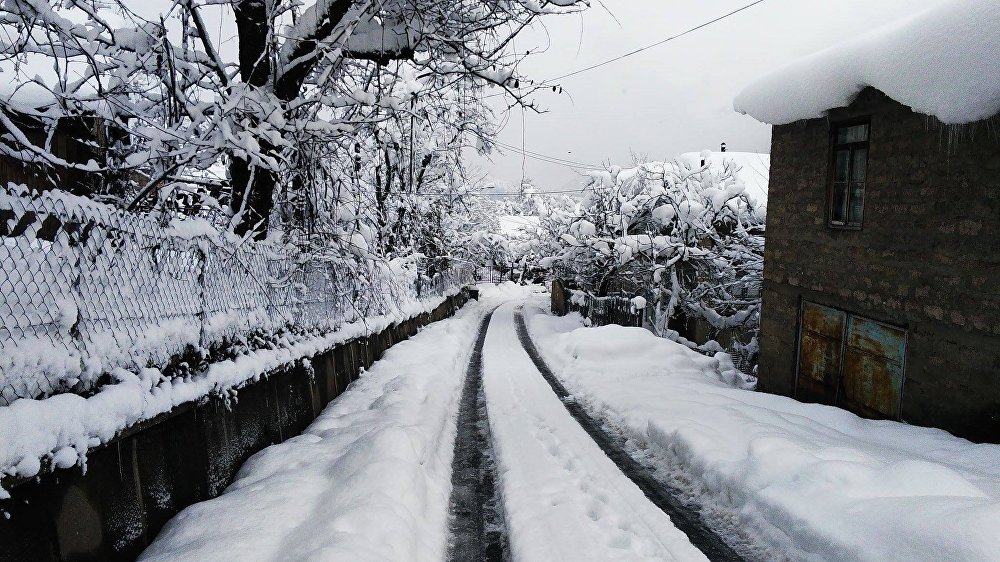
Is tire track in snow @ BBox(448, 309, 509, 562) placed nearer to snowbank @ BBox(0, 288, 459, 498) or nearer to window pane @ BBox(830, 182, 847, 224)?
snowbank @ BBox(0, 288, 459, 498)

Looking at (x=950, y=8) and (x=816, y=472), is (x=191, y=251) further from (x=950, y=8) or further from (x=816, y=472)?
(x=950, y=8)

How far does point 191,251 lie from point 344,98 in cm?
219

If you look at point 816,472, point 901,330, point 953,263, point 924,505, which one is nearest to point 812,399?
point 901,330

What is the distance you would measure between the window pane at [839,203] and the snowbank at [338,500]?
7.31m

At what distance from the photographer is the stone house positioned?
607 centimetres

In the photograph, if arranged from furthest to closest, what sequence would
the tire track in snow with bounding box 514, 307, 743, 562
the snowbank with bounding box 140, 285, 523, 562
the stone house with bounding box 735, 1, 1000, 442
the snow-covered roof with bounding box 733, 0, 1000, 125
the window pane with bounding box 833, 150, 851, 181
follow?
the window pane with bounding box 833, 150, 851, 181
the stone house with bounding box 735, 1, 1000, 442
the snow-covered roof with bounding box 733, 0, 1000, 125
the tire track in snow with bounding box 514, 307, 743, 562
the snowbank with bounding box 140, 285, 523, 562

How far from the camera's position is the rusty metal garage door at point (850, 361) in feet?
24.8

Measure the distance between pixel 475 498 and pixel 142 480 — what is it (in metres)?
3.03

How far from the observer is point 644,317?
61.3 feet

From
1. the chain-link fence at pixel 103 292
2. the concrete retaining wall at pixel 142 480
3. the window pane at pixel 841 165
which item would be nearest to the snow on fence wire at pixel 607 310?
the window pane at pixel 841 165

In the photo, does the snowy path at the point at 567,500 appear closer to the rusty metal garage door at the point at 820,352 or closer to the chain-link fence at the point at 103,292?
the chain-link fence at the point at 103,292

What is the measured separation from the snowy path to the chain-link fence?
3.42 meters

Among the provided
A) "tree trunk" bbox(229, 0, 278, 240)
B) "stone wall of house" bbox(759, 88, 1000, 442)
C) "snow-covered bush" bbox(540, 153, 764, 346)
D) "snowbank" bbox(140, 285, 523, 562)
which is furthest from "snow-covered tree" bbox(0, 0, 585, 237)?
"snow-covered bush" bbox(540, 153, 764, 346)

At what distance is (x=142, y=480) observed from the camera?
390 cm
